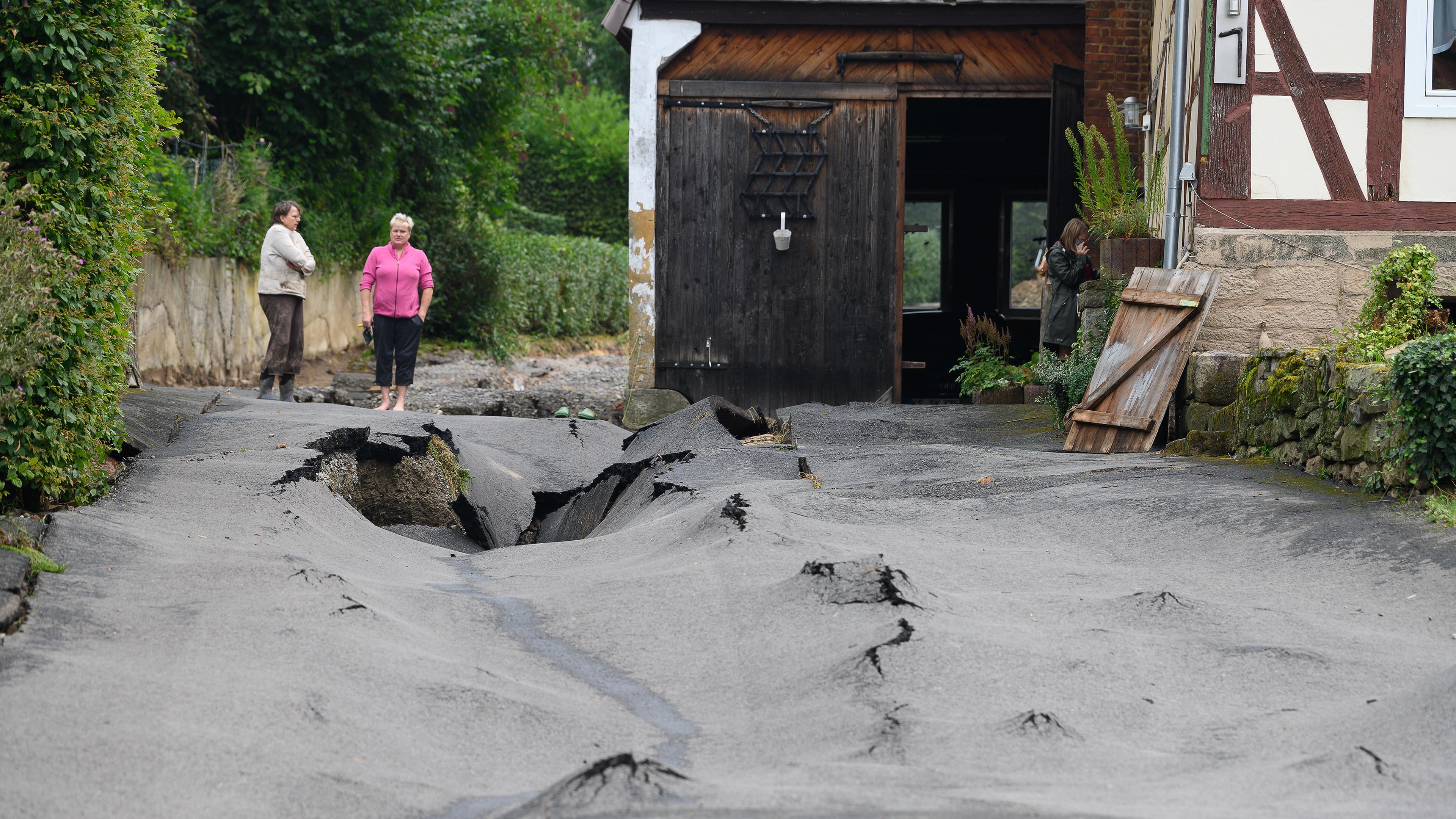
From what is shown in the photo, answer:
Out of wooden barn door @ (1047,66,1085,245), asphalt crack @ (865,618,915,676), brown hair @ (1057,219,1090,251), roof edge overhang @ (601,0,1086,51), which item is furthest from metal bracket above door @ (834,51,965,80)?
asphalt crack @ (865,618,915,676)

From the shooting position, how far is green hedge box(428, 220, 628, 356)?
63.5ft

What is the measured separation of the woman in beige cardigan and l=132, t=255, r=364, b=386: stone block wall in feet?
7.33

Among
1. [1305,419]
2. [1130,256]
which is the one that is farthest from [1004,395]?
[1305,419]

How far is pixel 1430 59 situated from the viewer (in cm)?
720

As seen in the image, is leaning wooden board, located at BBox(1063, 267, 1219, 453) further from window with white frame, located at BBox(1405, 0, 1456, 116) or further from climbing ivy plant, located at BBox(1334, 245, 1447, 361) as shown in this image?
window with white frame, located at BBox(1405, 0, 1456, 116)

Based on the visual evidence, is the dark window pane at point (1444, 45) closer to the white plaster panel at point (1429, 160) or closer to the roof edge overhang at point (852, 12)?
the white plaster panel at point (1429, 160)

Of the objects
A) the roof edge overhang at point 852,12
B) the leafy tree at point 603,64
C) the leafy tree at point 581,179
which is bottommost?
the roof edge overhang at point 852,12

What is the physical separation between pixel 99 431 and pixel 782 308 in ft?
22.3

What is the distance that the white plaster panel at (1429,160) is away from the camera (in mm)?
7254

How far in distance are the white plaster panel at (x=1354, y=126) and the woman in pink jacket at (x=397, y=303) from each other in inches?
255

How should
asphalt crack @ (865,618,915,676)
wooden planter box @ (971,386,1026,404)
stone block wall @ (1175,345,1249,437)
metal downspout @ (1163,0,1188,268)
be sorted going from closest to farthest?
asphalt crack @ (865,618,915,676) → stone block wall @ (1175,345,1249,437) → metal downspout @ (1163,0,1188,268) → wooden planter box @ (971,386,1026,404)

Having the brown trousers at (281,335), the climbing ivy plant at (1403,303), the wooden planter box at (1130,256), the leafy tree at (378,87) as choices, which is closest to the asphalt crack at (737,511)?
the climbing ivy plant at (1403,303)

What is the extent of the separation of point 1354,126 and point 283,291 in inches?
295

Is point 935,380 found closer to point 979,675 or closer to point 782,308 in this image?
point 782,308
